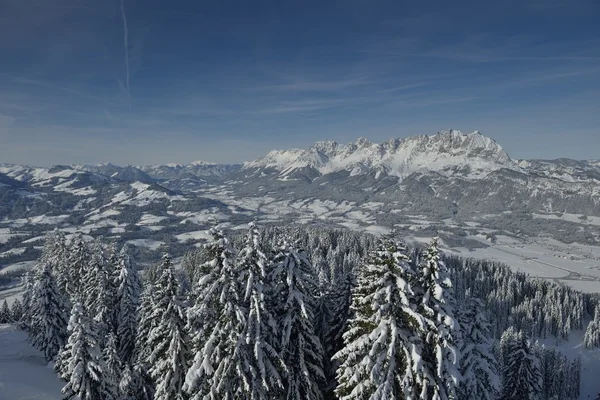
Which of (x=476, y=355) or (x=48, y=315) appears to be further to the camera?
(x=48, y=315)

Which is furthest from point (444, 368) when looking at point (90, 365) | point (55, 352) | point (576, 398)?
point (576, 398)

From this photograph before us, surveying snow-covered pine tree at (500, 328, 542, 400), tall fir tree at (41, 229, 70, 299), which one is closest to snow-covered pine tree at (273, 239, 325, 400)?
snow-covered pine tree at (500, 328, 542, 400)

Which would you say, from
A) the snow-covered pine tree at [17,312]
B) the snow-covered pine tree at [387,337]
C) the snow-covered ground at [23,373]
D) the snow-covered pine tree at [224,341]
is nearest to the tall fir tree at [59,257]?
the snow-covered ground at [23,373]

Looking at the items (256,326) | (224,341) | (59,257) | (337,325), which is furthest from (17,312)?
(256,326)

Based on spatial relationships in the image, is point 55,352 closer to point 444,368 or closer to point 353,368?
point 353,368

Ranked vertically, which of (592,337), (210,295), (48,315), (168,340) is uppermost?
(210,295)

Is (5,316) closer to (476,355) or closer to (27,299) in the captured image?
(27,299)
